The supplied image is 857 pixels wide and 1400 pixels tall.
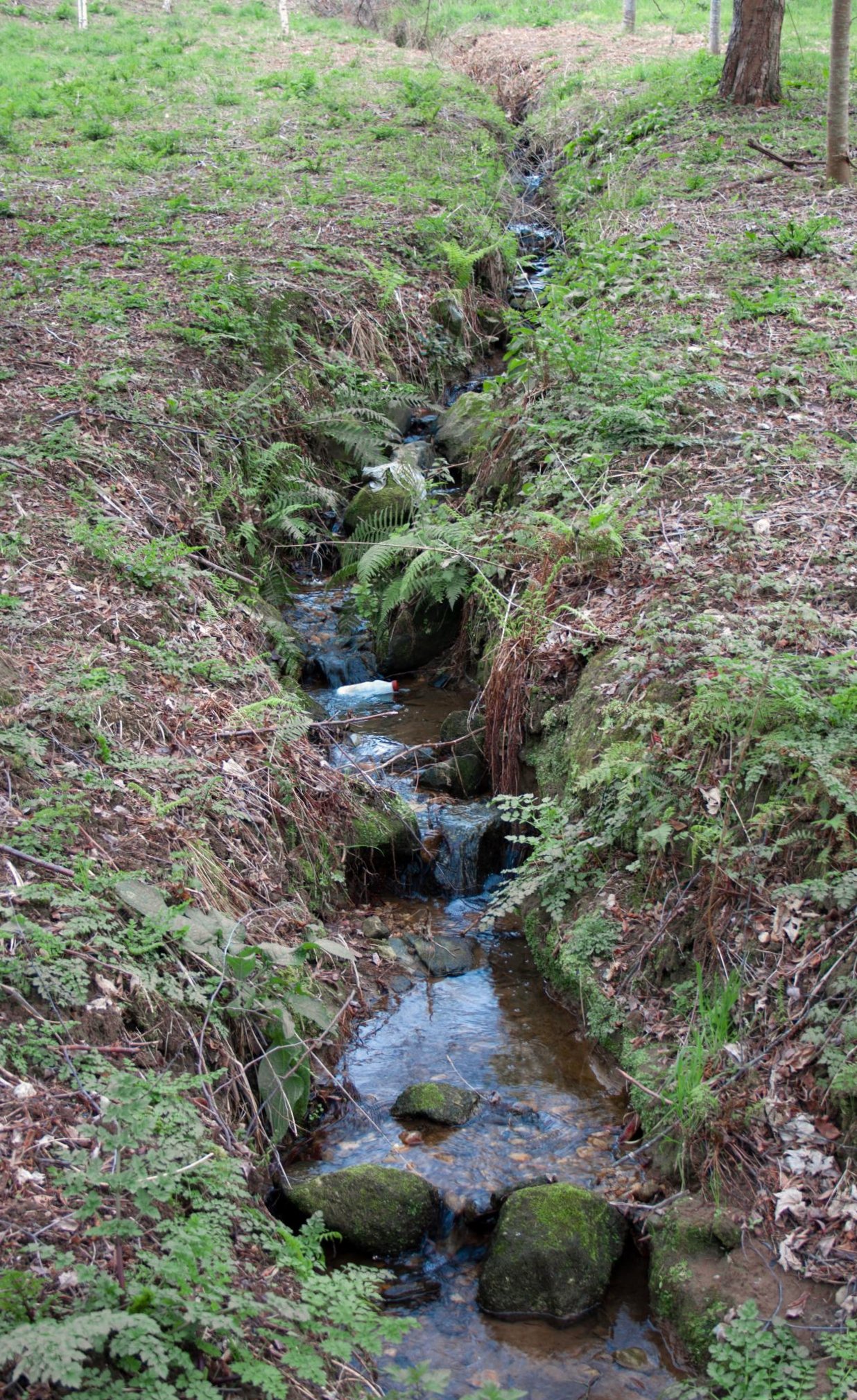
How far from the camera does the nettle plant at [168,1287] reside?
2.36 meters

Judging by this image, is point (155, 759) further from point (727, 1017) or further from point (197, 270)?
point (197, 270)

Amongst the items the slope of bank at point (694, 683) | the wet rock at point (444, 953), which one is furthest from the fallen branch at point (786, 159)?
the wet rock at point (444, 953)

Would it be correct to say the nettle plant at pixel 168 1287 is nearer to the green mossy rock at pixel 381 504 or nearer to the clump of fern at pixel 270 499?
the clump of fern at pixel 270 499

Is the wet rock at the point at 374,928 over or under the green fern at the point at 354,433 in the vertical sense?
under

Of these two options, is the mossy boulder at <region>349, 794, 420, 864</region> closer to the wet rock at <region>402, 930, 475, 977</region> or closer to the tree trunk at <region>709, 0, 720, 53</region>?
the wet rock at <region>402, 930, 475, 977</region>

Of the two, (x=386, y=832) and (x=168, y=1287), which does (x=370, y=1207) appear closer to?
(x=168, y=1287)

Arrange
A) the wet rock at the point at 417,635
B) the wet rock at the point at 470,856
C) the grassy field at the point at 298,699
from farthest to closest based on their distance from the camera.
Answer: the wet rock at the point at 417,635 < the wet rock at the point at 470,856 < the grassy field at the point at 298,699

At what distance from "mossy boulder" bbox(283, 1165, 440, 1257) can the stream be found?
0.26 feet

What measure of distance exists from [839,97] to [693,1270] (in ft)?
34.5

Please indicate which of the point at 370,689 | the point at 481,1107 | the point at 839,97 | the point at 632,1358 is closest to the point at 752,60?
the point at 839,97

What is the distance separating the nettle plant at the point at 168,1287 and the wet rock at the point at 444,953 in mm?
2017

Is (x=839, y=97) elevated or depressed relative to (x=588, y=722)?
elevated

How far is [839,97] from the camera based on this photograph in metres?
10.0

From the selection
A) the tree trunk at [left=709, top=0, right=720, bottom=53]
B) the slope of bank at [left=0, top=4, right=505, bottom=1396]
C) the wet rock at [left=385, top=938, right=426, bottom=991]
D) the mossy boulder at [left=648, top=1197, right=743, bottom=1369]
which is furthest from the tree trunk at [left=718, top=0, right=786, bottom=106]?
the mossy boulder at [left=648, top=1197, right=743, bottom=1369]
